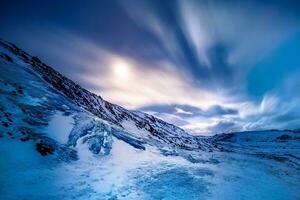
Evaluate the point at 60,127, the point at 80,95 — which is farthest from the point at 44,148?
the point at 80,95

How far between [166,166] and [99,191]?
821 centimetres

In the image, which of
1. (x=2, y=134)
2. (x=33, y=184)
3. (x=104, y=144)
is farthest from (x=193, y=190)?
(x=2, y=134)

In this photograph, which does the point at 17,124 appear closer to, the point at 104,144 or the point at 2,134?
the point at 2,134

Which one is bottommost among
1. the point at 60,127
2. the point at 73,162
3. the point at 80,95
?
the point at 73,162

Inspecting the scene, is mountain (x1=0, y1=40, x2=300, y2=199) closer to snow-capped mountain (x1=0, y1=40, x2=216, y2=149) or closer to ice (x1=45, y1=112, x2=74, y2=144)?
ice (x1=45, y1=112, x2=74, y2=144)

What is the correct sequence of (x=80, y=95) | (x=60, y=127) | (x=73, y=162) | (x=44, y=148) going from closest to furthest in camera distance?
(x=44, y=148) → (x=73, y=162) → (x=60, y=127) → (x=80, y=95)

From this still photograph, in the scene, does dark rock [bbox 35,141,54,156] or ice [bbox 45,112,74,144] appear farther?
ice [bbox 45,112,74,144]

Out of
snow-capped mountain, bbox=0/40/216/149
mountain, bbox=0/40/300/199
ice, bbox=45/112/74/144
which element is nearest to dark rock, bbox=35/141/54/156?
mountain, bbox=0/40/300/199

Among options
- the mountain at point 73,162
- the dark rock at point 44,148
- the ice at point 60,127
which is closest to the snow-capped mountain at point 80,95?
the mountain at point 73,162

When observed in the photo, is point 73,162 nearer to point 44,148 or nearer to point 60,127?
point 44,148

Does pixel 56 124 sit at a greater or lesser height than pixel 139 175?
greater

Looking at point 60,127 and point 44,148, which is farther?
point 60,127

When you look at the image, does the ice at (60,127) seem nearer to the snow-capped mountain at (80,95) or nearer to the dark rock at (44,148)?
the dark rock at (44,148)

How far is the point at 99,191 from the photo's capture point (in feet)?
33.2
